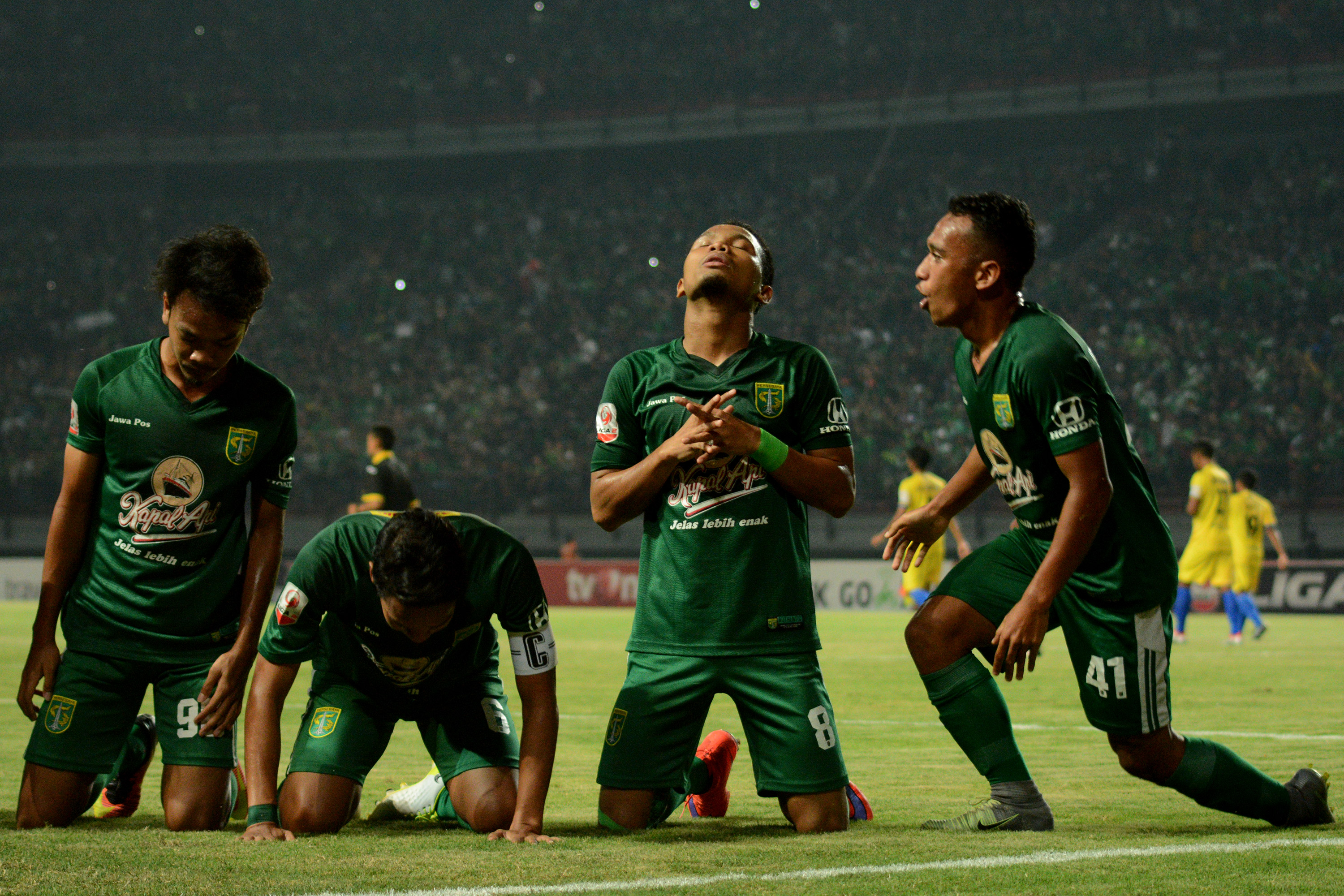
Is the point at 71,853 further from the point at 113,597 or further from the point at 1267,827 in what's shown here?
the point at 1267,827

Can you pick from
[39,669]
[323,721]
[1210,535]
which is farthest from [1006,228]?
[1210,535]

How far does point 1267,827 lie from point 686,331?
8.35 ft

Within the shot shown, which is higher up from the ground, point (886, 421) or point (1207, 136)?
point (1207, 136)

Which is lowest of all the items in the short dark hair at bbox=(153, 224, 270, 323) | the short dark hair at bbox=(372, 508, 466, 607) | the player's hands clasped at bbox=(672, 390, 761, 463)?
the short dark hair at bbox=(372, 508, 466, 607)

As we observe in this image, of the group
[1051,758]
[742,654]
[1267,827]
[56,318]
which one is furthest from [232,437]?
[56,318]

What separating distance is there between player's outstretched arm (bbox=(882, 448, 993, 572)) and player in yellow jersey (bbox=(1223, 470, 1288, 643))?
12.3 metres

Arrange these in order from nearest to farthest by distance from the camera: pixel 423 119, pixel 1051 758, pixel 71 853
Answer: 1. pixel 71 853
2. pixel 1051 758
3. pixel 423 119

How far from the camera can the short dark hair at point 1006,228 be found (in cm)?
459

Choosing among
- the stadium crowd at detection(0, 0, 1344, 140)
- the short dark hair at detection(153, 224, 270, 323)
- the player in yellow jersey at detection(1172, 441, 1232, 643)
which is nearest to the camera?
the short dark hair at detection(153, 224, 270, 323)

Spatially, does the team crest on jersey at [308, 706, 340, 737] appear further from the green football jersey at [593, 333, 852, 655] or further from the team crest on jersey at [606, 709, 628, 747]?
the green football jersey at [593, 333, 852, 655]

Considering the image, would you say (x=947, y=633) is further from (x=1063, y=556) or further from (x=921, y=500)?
(x=921, y=500)

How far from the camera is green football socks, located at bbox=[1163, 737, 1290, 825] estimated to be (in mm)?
4426

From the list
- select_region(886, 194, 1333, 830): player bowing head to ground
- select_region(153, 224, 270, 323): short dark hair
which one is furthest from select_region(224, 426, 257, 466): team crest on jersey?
select_region(886, 194, 1333, 830): player bowing head to ground

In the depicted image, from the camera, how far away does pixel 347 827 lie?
489 centimetres
